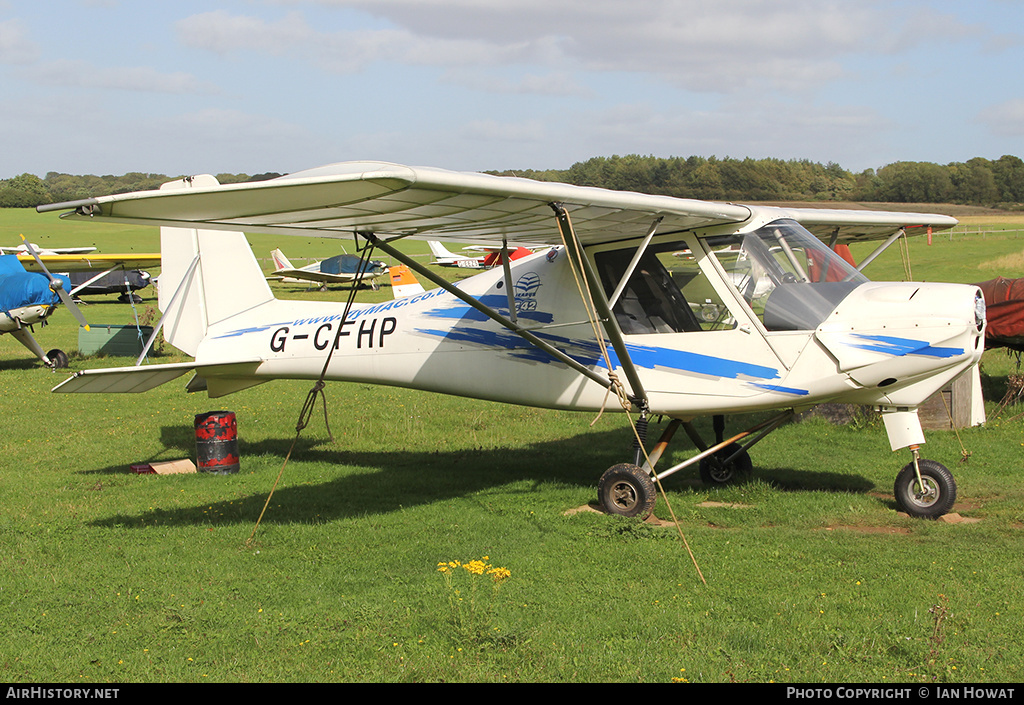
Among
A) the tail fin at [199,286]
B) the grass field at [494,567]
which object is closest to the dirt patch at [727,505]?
the grass field at [494,567]

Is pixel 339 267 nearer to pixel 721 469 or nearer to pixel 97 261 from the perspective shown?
pixel 97 261

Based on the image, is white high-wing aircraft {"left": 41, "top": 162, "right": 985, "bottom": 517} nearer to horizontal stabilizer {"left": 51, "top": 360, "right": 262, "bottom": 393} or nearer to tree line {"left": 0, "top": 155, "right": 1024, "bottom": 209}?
horizontal stabilizer {"left": 51, "top": 360, "right": 262, "bottom": 393}

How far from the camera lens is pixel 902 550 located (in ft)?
20.2

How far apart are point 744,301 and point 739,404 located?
90 cm

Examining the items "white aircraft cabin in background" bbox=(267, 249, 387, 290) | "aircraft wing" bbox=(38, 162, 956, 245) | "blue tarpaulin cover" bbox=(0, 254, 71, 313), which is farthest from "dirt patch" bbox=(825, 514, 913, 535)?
"white aircraft cabin in background" bbox=(267, 249, 387, 290)

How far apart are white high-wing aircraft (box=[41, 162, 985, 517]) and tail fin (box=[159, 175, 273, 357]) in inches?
32.5

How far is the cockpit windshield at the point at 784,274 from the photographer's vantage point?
6.98m

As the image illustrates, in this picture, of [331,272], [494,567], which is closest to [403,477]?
[494,567]

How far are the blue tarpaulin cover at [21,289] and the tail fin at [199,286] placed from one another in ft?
34.4

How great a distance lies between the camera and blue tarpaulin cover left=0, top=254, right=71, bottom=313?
1830 centimetres

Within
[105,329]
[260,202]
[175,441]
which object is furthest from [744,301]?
[105,329]

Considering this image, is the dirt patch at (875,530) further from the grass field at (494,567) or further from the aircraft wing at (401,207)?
the aircraft wing at (401,207)

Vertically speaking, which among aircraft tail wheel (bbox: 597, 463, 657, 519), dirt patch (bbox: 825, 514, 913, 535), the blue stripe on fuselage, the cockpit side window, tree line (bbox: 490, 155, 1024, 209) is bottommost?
dirt patch (bbox: 825, 514, 913, 535)
